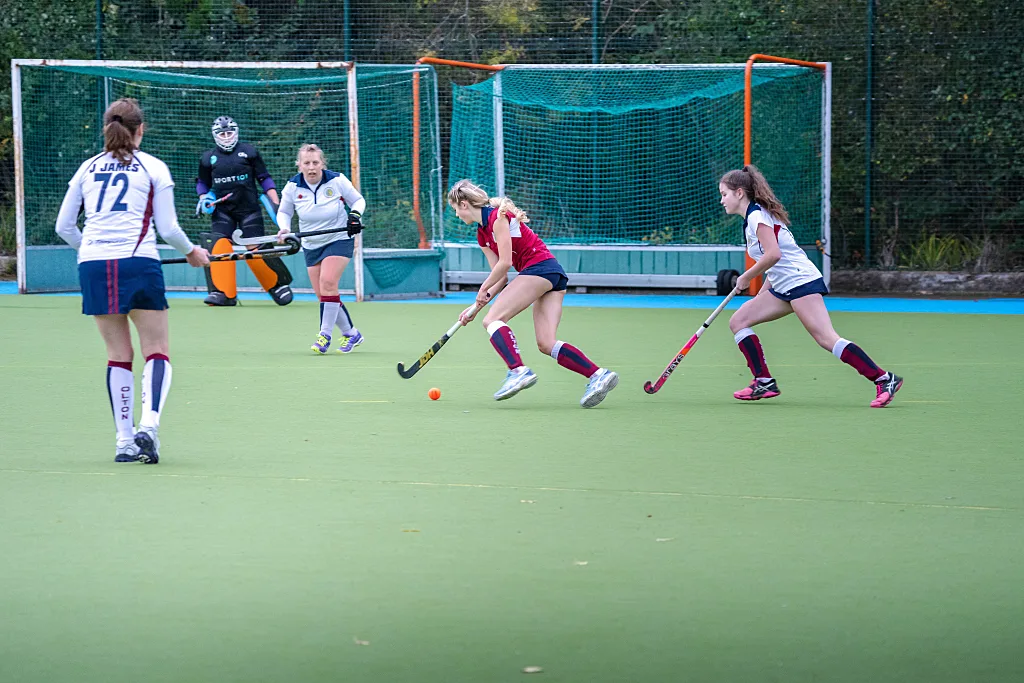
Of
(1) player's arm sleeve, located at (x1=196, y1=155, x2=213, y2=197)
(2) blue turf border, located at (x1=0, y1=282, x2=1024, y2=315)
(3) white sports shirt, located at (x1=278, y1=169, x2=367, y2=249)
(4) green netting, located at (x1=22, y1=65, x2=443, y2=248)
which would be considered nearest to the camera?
(3) white sports shirt, located at (x1=278, y1=169, x2=367, y2=249)

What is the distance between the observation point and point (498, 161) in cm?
1588

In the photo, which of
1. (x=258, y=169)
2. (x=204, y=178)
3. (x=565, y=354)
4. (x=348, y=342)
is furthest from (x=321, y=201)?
(x=204, y=178)

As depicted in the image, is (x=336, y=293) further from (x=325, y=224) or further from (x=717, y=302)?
(x=717, y=302)

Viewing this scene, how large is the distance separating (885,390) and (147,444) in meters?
3.62

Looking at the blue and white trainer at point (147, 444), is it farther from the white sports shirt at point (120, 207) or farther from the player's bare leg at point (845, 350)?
the player's bare leg at point (845, 350)

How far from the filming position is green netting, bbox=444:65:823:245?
50.3 feet

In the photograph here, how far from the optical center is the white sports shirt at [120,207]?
535 cm

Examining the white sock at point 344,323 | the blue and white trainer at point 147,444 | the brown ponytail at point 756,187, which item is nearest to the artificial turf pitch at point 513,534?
the blue and white trainer at point 147,444

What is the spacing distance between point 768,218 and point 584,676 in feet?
14.6

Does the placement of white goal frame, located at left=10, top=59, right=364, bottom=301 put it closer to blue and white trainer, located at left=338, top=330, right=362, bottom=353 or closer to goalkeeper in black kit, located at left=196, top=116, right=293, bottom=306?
goalkeeper in black kit, located at left=196, top=116, right=293, bottom=306

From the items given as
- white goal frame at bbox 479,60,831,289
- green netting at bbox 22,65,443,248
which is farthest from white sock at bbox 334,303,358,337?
white goal frame at bbox 479,60,831,289

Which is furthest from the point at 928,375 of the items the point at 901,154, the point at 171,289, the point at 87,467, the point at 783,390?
the point at 171,289

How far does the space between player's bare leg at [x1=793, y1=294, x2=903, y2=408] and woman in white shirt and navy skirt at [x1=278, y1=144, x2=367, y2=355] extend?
11.1ft

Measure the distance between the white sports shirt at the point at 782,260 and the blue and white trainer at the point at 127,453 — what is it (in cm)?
327
